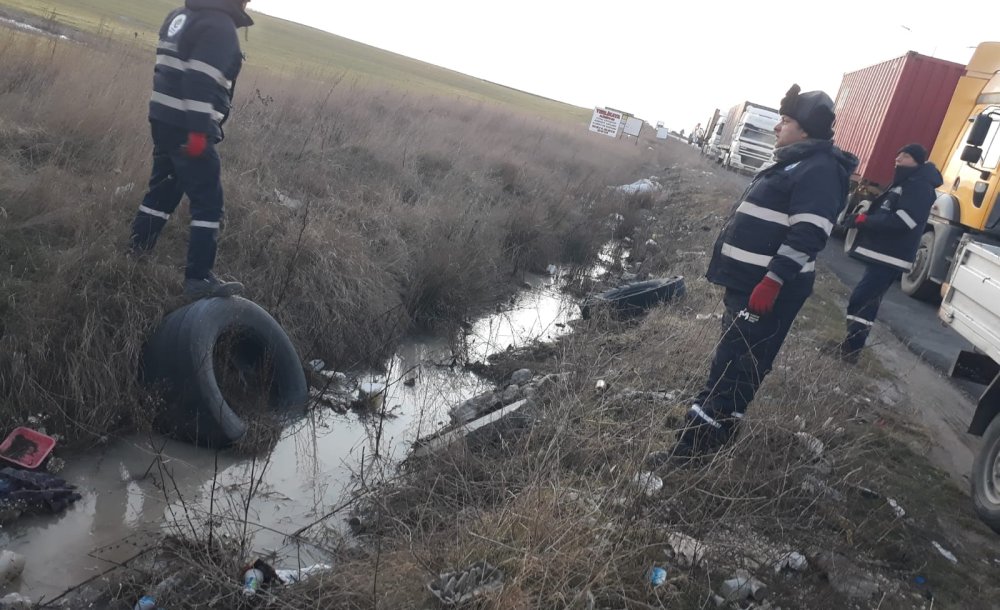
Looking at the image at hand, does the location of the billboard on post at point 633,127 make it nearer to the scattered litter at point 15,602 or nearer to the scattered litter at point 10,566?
the scattered litter at point 10,566

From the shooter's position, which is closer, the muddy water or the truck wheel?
the muddy water

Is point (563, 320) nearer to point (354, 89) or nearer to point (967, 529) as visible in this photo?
point (967, 529)

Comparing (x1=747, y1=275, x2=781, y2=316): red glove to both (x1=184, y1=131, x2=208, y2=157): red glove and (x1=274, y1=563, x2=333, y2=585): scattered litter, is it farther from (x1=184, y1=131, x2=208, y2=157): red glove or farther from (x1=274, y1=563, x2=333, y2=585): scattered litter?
(x1=184, y1=131, x2=208, y2=157): red glove

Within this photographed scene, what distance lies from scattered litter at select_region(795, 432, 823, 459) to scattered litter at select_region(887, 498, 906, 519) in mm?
399

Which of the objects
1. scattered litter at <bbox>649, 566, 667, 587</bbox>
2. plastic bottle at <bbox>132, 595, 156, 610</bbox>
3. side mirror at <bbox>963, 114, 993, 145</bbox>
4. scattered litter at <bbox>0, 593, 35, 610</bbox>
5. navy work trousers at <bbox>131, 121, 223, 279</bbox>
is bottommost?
scattered litter at <bbox>0, 593, 35, 610</bbox>

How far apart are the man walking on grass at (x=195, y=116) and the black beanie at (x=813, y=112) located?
302 centimetres

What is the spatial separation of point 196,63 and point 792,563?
3899mm

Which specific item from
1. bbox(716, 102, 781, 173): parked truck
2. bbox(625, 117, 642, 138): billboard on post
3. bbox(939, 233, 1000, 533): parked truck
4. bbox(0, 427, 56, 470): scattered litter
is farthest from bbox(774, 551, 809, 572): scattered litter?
bbox(625, 117, 642, 138): billboard on post

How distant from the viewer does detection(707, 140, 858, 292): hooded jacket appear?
11.7ft

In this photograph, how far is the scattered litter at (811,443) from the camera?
4066 mm

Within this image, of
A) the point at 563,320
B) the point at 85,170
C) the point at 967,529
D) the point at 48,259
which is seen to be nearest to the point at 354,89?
the point at 563,320

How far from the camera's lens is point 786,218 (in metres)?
3.70

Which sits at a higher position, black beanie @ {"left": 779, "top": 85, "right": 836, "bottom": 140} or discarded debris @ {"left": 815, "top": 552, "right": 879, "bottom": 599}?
black beanie @ {"left": 779, "top": 85, "right": 836, "bottom": 140}

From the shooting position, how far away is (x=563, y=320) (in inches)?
313
